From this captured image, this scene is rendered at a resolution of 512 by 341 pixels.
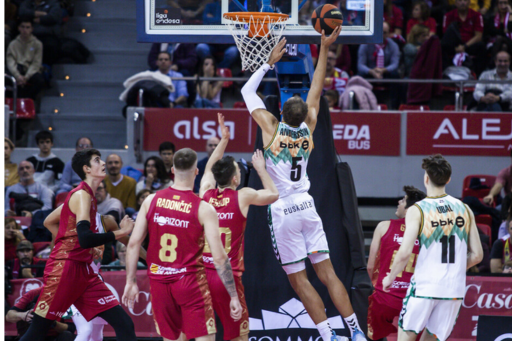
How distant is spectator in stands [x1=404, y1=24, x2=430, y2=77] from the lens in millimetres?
13508

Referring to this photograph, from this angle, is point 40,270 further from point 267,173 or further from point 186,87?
Answer: point 186,87

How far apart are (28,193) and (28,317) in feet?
12.2

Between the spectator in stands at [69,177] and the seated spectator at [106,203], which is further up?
the spectator in stands at [69,177]

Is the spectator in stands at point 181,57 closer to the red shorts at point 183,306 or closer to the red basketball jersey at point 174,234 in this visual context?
the red basketball jersey at point 174,234

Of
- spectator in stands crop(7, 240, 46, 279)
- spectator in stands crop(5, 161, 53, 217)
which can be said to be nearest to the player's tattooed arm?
spectator in stands crop(7, 240, 46, 279)

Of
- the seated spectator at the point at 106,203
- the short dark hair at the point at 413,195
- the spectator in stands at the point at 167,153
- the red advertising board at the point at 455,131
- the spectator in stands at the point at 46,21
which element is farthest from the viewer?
the spectator in stands at the point at 46,21

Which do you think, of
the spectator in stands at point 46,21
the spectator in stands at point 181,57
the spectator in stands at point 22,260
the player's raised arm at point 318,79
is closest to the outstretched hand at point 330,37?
the player's raised arm at point 318,79

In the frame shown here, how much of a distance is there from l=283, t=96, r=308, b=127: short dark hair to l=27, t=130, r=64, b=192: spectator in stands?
6.23 metres

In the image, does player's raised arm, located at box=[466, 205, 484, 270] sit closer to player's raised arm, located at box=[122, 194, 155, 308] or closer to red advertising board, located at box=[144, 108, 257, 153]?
player's raised arm, located at box=[122, 194, 155, 308]

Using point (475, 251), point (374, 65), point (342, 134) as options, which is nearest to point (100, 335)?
point (475, 251)

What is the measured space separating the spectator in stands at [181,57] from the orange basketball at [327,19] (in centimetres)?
677

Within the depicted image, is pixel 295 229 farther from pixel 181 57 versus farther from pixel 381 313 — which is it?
pixel 181 57

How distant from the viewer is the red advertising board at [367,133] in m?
12.1

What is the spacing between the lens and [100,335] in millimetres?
7367
